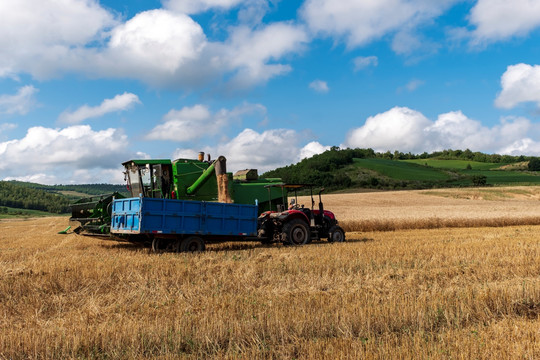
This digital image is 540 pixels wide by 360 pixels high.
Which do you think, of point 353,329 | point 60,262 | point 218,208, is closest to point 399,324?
point 353,329

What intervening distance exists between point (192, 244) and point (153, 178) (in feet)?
11.5

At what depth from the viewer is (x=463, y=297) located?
583 cm

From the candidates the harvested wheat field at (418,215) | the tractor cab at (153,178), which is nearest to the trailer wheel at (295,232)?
the tractor cab at (153,178)

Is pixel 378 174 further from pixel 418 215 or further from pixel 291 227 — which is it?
pixel 291 227

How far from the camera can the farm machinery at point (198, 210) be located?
11.6m

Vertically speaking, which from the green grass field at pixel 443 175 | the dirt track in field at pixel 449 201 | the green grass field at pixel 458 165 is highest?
the green grass field at pixel 458 165

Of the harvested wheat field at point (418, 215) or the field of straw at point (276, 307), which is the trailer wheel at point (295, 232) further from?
the harvested wheat field at point (418, 215)

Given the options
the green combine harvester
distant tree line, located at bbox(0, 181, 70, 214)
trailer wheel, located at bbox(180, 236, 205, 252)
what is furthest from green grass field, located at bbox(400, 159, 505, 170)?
trailer wheel, located at bbox(180, 236, 205, 252)

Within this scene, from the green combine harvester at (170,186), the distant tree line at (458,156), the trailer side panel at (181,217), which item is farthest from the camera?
the distant tree line at (458,156)

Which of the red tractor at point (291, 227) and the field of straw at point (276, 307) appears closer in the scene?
the field of straw at point (276, 307)

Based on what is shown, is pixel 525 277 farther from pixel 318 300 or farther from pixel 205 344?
pixel 205 344

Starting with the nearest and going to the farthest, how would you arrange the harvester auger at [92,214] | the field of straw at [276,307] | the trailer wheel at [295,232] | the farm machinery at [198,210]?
the field of straw at [276,307]
the farm machinery at [198,210]
the trailer wheel at [295,232]
the harvester auger at [92,214]

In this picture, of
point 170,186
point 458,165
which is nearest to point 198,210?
point 170,186

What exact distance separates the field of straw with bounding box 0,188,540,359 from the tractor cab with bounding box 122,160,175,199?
4.90m
